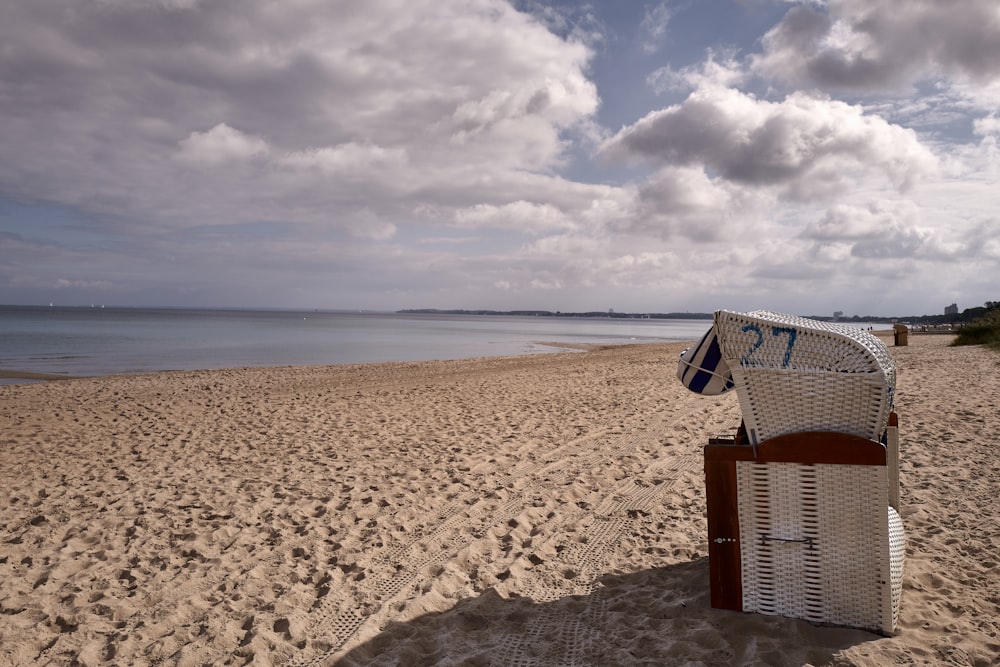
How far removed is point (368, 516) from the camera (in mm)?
5492

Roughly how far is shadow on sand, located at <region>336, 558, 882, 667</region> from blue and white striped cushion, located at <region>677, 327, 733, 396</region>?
1.30 meters

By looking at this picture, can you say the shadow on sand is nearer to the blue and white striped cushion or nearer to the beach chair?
the beach chair

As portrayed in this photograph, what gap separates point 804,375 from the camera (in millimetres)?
3129

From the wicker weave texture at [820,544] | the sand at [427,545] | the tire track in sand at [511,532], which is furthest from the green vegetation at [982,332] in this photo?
the wicker weave texture at [820,544]

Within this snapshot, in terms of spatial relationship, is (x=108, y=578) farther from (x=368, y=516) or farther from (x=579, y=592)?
(x=579, y=592)

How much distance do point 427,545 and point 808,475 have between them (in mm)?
2890

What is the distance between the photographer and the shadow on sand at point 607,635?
10.2ft

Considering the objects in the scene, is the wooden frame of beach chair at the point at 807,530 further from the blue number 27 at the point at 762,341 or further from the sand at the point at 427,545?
the blue number 27 at the point at 762,341

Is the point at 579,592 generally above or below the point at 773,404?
below

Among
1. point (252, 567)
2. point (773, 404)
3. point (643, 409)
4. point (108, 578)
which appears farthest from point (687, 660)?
point (643, 409)

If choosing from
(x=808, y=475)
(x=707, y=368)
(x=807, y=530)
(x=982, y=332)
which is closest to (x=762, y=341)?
(x=707, y=368)

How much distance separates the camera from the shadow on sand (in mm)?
3105

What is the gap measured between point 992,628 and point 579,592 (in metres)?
2.25

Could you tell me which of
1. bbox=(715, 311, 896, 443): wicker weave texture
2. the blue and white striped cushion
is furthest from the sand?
the blue and white striped cushion
